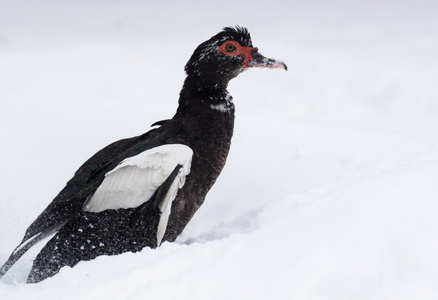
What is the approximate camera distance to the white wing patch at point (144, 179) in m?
3.26

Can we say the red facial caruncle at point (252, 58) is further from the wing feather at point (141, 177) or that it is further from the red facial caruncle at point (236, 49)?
Result: the wing feather at point (141, 177)

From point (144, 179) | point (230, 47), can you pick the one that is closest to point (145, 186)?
point (144, 179)

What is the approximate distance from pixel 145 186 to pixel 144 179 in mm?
50

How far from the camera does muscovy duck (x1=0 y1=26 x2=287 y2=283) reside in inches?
129

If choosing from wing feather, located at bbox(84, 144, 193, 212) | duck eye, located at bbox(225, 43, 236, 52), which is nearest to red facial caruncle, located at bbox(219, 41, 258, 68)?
duck eye, located at bbox(225, 43, 236, 52)

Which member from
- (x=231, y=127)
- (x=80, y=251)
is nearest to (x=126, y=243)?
(x=80, y=251)

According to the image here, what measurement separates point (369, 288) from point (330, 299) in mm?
169

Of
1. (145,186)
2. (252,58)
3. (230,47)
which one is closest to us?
(145,186)

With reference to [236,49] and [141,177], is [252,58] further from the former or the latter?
[141,177]

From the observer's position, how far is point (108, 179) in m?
3.34

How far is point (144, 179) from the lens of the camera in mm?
3281

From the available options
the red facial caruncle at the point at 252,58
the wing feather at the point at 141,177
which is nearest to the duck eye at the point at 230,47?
the red facial caruncle at the point at 252,58

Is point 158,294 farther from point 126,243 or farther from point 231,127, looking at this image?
point 231,127

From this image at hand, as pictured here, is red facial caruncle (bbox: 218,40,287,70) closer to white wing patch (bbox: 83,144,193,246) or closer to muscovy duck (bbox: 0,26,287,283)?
muscovy duck (bbox: 0,26,287,283)
